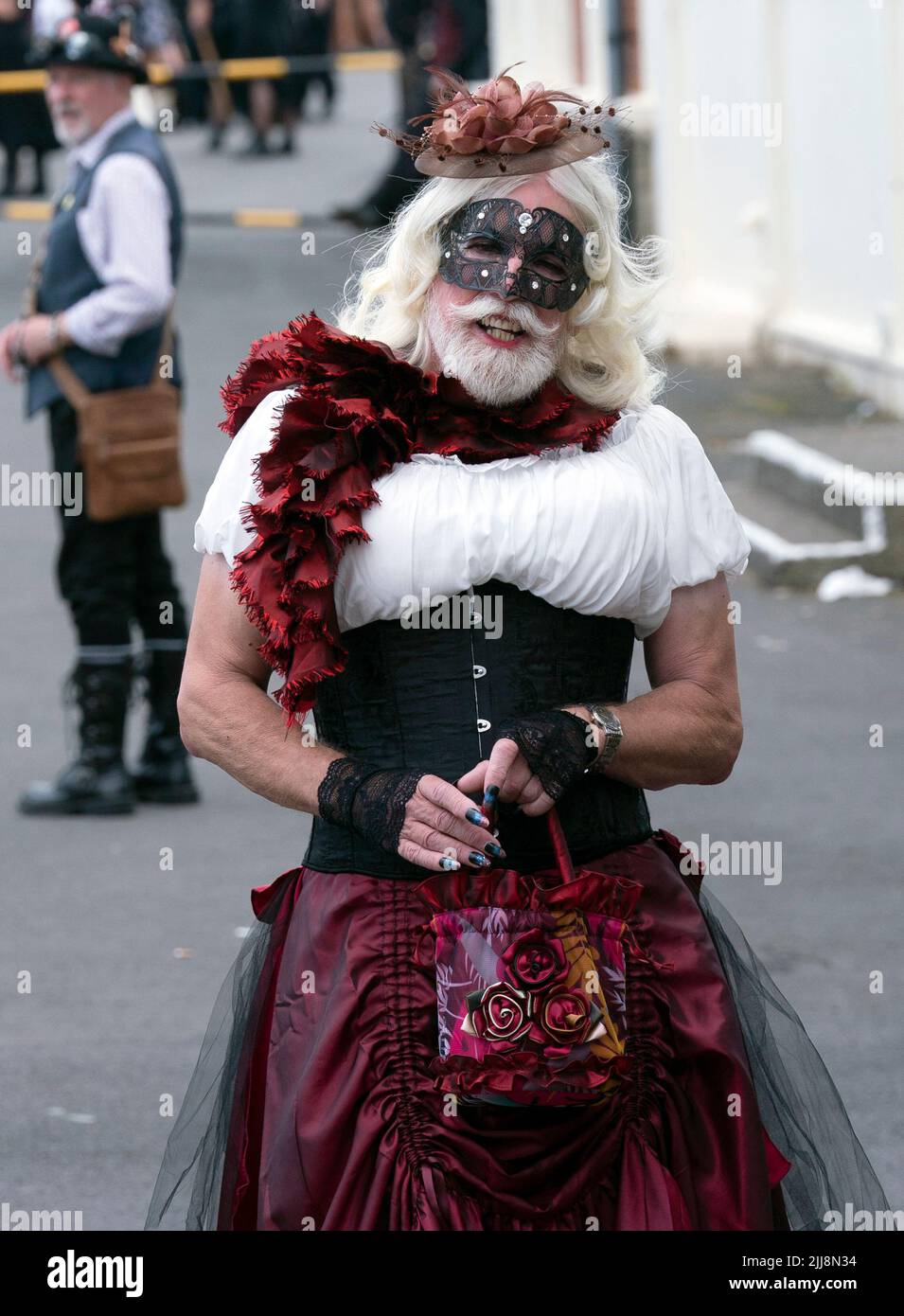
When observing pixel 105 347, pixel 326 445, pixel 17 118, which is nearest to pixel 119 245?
pixel 105 347

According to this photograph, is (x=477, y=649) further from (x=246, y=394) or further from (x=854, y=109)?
(x=854, y=109)

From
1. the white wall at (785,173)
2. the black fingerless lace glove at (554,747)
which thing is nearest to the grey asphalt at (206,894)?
the black fingerless lace glove at (554,747)

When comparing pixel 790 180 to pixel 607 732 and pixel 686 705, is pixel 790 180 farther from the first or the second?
pixel 607 732

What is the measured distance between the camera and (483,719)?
300cm

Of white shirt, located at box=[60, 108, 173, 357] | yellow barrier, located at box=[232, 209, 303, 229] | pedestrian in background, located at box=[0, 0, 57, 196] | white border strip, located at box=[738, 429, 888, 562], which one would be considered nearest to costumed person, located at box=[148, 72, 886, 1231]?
white shirt, located at box=[60, 108, 173, 357]

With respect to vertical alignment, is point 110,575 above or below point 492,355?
below

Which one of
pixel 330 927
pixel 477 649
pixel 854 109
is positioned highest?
pixel 854 109

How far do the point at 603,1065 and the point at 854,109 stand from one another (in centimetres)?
1059

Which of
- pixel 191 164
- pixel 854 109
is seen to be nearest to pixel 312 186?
pixel 191 164

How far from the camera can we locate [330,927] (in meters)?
3.04

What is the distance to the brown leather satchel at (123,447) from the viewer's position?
6.66 m

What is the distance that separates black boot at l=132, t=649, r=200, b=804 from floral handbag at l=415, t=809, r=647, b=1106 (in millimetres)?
4179

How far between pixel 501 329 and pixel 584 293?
0.58 feet

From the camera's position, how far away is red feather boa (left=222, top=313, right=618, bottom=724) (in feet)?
9.53
